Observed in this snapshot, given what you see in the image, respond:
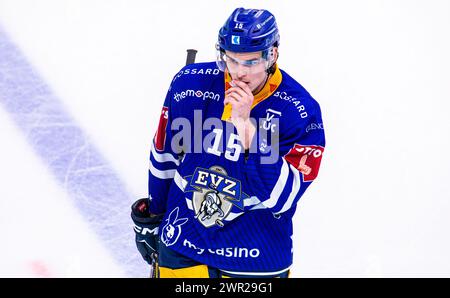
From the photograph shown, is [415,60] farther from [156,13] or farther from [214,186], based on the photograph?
[214,186]

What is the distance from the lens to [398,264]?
167 inches

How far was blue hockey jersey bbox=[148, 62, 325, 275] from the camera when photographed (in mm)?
3006

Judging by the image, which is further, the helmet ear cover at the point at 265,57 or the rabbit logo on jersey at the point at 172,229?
the rabbit logo on jersey at the point at 172,229

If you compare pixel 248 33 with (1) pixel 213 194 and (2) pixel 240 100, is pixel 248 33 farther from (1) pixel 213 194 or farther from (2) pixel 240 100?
(1) pixel 213 194

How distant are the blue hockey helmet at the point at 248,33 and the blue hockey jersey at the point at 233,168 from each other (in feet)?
0.51

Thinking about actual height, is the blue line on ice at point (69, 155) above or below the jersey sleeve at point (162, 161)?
below

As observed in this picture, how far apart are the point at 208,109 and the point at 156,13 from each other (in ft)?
6.97

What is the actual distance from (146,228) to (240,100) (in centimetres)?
84

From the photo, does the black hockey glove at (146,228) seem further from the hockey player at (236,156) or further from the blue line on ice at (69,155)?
the blue line on ice at (69,155)

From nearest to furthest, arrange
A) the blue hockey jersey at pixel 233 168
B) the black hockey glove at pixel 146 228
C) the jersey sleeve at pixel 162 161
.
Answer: the blue hockey jersey at pixel 233 168, the jersey sleeve at pixel 162 161, the black hockey glove at pixel 146 228

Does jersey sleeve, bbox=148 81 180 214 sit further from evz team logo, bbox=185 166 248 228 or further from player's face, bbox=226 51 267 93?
player's face, bbox=226 51 267 93


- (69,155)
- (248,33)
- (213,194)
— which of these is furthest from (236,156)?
(69,155)

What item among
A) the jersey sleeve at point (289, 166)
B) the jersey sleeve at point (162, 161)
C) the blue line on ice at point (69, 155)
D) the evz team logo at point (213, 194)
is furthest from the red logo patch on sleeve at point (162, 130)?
the blue line on ice at point (69, 155)

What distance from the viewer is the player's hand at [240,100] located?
286 centimetres
